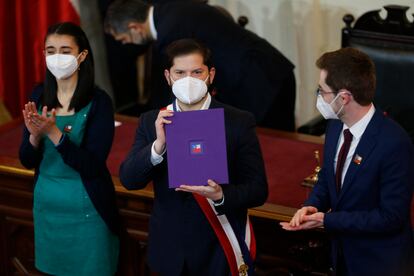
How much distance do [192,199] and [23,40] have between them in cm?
288

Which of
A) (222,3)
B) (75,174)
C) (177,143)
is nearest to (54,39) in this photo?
(75,174)

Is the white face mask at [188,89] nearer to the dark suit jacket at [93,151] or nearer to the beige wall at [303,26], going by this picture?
the dark suit jacket at [93,151]

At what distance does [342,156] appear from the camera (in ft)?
9.46

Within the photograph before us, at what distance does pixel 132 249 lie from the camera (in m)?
3.98

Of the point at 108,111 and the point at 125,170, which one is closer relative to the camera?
the point at 125,170

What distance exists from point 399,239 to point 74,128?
136cm

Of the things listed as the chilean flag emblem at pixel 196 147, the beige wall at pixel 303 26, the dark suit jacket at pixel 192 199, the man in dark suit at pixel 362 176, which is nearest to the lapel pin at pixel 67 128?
the dark suit jacket at pixel 192 199

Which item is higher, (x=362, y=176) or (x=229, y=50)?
(x=229, y=50)

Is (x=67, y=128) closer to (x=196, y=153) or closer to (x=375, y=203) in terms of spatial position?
(x=196, y=153)

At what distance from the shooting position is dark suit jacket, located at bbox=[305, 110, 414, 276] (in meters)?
2.73

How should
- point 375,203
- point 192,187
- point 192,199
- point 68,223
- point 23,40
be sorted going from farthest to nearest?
point 23,40 → point 68,223 → point 192,199 → point 375,203 → point 192,187

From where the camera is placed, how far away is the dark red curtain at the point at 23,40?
537 centimetres

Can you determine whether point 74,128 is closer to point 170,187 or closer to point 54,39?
point 54,39

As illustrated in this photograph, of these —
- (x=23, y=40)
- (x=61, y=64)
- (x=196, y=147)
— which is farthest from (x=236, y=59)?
(x=196, y=147)
